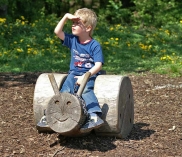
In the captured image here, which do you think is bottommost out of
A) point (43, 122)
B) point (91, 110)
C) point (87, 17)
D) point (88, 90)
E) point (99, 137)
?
point (99, 137)

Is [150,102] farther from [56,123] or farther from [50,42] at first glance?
[50,42]

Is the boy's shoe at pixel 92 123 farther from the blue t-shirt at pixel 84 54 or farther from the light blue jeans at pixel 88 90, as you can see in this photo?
the blue t-shirt at pixel 84 54

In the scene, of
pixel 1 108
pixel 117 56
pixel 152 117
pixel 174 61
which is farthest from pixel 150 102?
pixel 117 56

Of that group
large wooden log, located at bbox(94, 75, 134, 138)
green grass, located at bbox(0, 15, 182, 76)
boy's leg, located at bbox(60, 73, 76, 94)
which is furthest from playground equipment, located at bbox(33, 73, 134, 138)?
green grass, located at bbox(0, 15, 182, 76)

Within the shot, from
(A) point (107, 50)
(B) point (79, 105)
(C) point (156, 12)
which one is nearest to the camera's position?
(B) point (79, 105)

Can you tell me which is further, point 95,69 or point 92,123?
point 95,69

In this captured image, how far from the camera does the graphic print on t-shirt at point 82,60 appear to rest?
5.29 metres

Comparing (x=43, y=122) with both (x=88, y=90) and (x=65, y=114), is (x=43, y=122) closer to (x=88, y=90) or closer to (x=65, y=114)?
(x=65, y=114)

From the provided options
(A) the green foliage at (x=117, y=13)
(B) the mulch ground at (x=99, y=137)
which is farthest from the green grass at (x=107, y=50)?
(A) the green foliage at (x=117, y=13)

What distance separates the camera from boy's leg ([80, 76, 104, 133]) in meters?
4.84

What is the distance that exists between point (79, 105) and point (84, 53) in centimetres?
70

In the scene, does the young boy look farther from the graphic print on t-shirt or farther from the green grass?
the green grass

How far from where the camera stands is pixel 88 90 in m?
5.14

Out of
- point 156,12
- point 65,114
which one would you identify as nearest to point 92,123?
point 65,114
